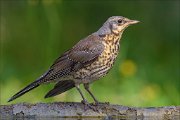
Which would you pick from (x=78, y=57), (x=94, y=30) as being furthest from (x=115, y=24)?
(x=94, y=30)

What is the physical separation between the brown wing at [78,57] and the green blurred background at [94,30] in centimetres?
143

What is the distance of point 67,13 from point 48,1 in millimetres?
2062

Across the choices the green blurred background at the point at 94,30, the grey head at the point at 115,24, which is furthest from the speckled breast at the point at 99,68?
the green blurred background at the point at 94,30

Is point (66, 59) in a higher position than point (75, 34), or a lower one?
lower

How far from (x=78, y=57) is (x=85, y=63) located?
10 centimetres

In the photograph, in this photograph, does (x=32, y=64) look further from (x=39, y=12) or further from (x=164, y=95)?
(x=164, y=95)

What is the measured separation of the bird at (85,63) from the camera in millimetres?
7953

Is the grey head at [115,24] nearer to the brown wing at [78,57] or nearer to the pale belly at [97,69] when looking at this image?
the brown wing at [78,57]

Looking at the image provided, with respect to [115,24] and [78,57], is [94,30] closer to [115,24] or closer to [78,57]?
[115,24]

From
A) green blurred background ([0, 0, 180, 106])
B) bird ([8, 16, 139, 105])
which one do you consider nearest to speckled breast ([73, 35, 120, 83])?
bird ([8, 16, 139, 105])

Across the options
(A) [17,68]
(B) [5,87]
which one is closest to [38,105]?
(B) [5,87]

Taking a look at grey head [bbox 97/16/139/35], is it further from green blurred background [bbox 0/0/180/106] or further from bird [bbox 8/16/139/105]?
green blurred background [bbox 0/0/180/106]

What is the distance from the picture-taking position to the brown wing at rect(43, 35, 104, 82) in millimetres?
7988

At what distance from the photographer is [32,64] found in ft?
37.4
